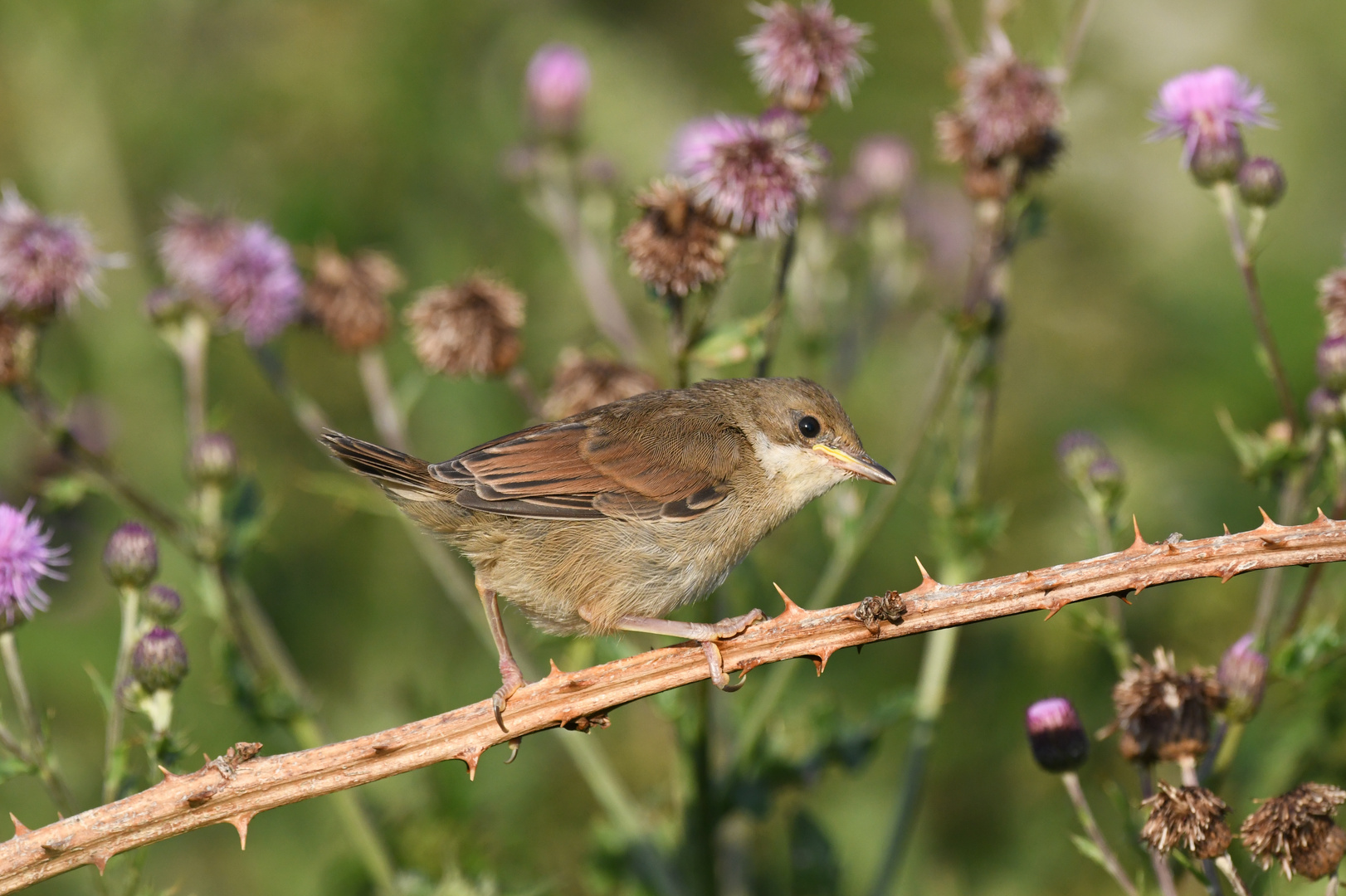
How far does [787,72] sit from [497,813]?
12.5 ft

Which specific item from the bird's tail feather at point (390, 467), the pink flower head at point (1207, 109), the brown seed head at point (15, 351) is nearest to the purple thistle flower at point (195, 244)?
the brown seed head at point (15, 351)

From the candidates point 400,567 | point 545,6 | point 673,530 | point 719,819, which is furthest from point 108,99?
point 719,819

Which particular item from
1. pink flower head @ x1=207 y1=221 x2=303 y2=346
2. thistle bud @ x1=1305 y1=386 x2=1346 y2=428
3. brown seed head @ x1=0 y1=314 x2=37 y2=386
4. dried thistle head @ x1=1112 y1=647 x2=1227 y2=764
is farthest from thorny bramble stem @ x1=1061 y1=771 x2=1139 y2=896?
brown seed head @ x1=0 y1=314 x2=37 y2=386

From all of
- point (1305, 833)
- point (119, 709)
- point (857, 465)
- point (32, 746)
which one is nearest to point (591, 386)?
point (857, 465)

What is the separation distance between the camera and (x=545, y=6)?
8922 mm

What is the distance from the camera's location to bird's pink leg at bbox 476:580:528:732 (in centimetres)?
354

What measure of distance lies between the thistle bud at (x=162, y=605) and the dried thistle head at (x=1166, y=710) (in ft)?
9.95

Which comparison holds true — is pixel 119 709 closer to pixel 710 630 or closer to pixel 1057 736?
pixel 710 630

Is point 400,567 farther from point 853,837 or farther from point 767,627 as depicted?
point 767,627

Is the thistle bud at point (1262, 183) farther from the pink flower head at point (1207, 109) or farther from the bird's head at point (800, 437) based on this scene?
the bird's head at point (800, 437)

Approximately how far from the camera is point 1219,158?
458cm

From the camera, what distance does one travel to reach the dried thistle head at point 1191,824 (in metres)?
3.17

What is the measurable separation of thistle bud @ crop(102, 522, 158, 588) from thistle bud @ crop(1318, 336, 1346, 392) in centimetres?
394

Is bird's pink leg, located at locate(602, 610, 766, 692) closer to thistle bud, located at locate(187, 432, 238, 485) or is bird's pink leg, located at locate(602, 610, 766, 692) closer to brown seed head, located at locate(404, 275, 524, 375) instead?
brown seed head, located at locate(404, 275, 524, 375)
